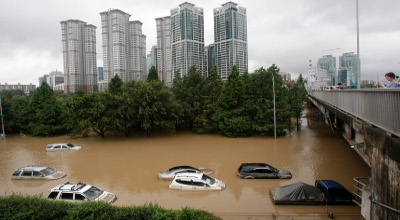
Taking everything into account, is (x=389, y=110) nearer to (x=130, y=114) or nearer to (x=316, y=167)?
(x=316, y=167)

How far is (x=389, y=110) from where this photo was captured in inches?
237

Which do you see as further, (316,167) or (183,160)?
(183,160)

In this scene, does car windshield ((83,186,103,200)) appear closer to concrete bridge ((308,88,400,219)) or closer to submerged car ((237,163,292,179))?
submerged car ((237,163,292,179))

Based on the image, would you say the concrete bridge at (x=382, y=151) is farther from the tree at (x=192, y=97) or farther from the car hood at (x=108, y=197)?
the tree at (x=192, y=97)

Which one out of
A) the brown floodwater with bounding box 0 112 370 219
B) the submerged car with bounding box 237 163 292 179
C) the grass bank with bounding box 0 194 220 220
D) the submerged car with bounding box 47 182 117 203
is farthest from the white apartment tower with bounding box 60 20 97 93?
the grass bank with bounding box 0 194 220 220

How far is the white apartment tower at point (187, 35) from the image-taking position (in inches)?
2335

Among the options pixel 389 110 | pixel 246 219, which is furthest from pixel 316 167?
pixel 389 110

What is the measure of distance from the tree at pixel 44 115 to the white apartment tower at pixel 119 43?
3389cm

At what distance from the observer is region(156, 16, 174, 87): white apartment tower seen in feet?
229

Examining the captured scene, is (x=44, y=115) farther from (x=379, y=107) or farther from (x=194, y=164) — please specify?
(x=379, y=107)

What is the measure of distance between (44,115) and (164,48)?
46.4 meters

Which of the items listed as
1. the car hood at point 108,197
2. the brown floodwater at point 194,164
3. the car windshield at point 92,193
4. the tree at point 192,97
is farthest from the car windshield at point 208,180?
the tree at point 192,97

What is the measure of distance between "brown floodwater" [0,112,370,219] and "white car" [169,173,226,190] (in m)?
0.31

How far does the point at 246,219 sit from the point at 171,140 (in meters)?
17.4
